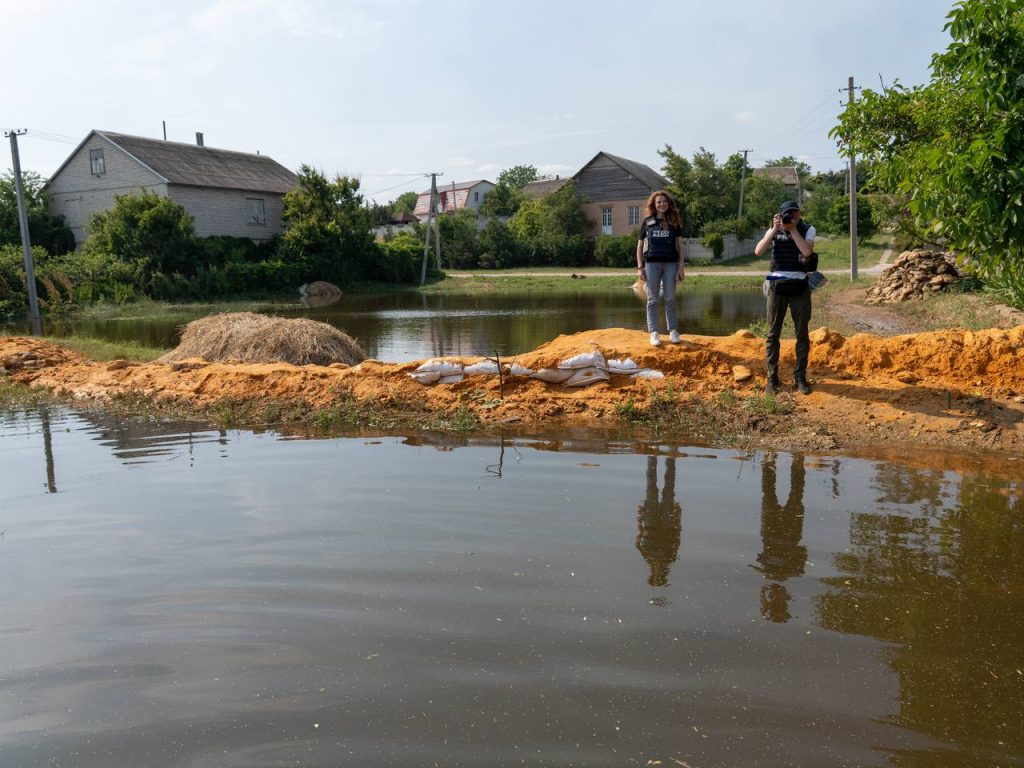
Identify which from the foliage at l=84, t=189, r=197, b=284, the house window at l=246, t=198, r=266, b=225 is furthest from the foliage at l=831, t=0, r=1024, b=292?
the house window at l=246, t=198, r=266, b=225

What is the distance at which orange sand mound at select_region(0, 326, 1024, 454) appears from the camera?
7859mm

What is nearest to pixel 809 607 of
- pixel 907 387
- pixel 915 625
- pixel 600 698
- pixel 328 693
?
pixel 915 625

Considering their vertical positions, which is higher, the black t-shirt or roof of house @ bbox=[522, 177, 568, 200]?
roof of house @ bbox=[522, 177, 568, 200]

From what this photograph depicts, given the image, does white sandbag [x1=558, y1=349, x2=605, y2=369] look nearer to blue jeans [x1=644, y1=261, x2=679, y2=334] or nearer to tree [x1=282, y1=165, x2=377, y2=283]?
blue jeans [x1=644, y1=261, x2=679, y2=334]

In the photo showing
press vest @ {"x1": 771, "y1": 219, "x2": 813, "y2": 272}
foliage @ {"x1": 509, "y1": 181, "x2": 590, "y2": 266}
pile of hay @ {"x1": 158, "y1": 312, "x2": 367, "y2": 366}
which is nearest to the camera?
press vest @ {"x1": 771, "y1": 219, "x2": 813, "y2": 272}

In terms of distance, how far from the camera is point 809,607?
432 centimetres

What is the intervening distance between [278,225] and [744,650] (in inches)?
1822

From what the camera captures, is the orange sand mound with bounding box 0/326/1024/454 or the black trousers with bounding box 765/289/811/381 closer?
the orange sand mound with bounding box 0/326/1024/454

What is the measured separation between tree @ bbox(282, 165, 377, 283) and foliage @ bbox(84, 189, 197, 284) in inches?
258

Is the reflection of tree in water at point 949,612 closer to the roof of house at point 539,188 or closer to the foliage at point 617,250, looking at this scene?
the foliage at point 617,250

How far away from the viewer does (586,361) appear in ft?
30.9

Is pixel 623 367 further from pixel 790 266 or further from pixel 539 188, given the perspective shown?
pixel 539 188

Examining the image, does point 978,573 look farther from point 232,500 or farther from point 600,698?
point 232,500

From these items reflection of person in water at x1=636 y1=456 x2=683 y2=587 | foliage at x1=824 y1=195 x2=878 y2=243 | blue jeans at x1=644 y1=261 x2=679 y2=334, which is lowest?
reflection of person in water at x1=636 y1=456 x2=683 y2=587
